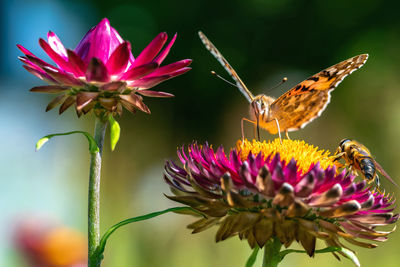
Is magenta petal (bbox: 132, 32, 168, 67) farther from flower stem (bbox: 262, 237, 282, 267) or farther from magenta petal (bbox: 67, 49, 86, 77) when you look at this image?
flower stem (bbox: 262, 237, 282, 267)

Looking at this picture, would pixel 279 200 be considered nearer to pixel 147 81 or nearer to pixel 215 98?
pixel 147 81

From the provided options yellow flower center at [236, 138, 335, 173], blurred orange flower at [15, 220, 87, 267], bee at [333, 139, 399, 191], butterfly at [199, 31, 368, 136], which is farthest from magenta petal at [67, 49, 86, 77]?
blurred orange flower at [15, 220, 87, 267]

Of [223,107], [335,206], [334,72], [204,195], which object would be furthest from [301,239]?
[223,107]

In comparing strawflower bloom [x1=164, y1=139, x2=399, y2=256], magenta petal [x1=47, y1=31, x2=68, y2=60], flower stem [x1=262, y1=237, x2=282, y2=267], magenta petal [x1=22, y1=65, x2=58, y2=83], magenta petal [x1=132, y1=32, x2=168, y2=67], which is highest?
magenta petal [x1=47, y1=31, x2=68, y2=60]

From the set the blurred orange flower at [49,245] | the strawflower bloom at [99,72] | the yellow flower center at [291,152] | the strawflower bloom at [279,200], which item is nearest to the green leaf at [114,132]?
the strawflower bloom at [99,72]

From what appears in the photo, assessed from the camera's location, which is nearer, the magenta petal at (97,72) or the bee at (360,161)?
the magenta petal at (97,72)

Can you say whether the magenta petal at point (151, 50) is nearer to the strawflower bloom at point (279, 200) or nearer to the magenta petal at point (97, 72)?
the magenta petal at point (97, 72)
